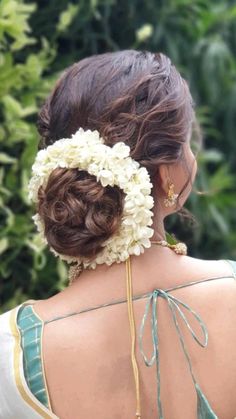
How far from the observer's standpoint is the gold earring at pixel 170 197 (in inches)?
71.3

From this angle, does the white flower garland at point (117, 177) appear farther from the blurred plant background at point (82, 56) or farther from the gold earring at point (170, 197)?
the blurred plant background at point (82, 56)

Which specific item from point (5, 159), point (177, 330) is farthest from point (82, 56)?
point (177, 330)

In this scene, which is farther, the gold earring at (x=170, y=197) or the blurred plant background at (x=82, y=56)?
the blurred plant background at (x=82, y=56)

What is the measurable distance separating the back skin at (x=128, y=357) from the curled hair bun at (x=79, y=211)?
0.10 meters

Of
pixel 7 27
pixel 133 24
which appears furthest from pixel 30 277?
pixel 133 24

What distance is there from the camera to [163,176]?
180 centimetres

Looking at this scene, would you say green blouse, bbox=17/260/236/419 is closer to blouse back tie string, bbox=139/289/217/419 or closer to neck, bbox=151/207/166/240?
blouse back tie string, bbox=139/289/217/419

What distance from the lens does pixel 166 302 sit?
178 centimetres

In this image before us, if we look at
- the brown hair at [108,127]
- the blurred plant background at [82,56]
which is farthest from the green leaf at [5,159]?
Answer: the brown hair at [108,127]

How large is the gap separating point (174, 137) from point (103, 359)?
17.0 inches

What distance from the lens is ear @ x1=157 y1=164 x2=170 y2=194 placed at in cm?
179

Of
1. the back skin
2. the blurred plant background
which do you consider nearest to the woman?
the back skin

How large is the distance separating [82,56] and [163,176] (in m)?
1.80

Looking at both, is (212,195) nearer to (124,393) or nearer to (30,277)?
(30,277)
